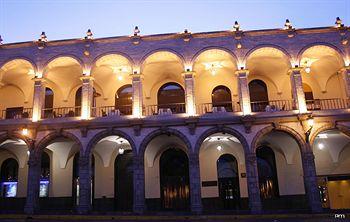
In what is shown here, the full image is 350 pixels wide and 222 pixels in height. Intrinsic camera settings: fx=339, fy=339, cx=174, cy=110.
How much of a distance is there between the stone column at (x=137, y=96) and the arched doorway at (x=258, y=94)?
27.2 feet

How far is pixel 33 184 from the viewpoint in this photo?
20172 millimetres

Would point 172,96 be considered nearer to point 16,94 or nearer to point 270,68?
point 270,68

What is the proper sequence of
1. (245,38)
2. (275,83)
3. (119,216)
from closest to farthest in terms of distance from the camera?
1. (119,216)
2. (245,38)
3. (275,83)

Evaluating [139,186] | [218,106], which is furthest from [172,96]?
[139,186]

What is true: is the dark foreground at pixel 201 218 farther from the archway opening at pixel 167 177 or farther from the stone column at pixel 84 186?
the archway opening at pixel 167 177

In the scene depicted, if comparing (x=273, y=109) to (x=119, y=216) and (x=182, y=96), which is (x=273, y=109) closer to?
(x=182, y=96)

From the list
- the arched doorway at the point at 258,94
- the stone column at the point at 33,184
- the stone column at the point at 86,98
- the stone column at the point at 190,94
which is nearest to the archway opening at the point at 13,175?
the stone column at the point at 33,184

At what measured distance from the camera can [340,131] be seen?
20.0 m

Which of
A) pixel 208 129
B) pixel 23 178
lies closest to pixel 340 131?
pixel 208 129

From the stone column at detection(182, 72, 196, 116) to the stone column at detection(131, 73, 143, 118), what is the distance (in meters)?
2.86

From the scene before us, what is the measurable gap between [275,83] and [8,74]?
753 inches

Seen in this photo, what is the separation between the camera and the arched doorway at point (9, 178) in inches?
972

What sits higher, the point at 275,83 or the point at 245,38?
the point at 245,38

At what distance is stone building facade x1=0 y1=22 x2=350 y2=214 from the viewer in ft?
65.3
